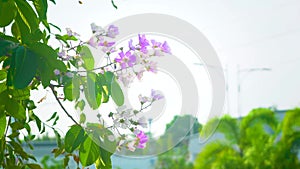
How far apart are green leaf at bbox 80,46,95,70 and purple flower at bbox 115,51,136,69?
0.15 feet

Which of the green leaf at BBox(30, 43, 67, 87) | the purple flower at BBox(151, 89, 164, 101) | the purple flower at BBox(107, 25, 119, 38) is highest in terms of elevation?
the purple flower at BBox(107, 25, 119, 38)

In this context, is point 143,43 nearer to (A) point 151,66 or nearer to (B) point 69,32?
(A) point 151,66

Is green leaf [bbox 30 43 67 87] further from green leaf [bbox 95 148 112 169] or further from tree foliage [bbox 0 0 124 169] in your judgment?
green leaf [bbox 95 148 112 169]

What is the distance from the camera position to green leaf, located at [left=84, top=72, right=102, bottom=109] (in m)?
0.98

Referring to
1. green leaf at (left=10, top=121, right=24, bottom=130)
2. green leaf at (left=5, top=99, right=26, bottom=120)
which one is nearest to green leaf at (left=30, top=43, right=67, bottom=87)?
green leaf at (left=5, top=99, right=26, bottom=120)

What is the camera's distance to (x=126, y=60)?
1.04 m

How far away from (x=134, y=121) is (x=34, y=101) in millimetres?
265

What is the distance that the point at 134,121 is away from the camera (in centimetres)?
102

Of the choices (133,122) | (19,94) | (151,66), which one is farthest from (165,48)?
(19,94)

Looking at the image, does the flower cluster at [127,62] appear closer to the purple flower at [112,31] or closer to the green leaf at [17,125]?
the purple flower at [112,31]

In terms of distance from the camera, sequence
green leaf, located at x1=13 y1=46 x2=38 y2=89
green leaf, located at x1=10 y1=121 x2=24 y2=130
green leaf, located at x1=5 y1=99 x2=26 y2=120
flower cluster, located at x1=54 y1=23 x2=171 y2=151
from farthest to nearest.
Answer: green leaf, located at x1=10 y1=121 x2=24 y2=130, flower cluster, located at x1=54 y1=23 x2=171 y2=151, green leaf, located at x1=5 y1=99 x2=26 y2=120, green leaf, located at x1=13 y1=46 x2=38 y2=89

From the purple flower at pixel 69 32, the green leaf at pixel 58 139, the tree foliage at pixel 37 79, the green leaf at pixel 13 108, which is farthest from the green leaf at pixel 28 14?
the green leaf at pixel 58 139

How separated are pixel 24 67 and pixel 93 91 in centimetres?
25

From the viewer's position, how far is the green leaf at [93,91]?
98 centimetres
